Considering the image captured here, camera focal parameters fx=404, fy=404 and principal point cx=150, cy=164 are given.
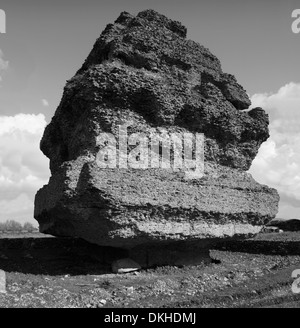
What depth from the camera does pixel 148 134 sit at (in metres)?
12.4

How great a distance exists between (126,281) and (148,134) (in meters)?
4.37

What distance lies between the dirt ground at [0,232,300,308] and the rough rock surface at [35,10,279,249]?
3.49 feet

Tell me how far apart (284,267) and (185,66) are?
759cm

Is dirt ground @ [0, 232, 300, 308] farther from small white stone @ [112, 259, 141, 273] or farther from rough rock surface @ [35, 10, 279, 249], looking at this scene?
rough rock surface @ [35, 10, 279, 249]

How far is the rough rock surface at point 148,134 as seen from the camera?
10953 millimetres

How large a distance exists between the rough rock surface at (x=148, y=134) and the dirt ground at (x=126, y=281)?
106 cm

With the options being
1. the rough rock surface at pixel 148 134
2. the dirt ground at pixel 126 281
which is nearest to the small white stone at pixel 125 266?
the dirt ground at pixel 126 281

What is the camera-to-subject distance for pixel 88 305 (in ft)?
30.3

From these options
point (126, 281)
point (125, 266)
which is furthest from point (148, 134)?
point (126, 281)

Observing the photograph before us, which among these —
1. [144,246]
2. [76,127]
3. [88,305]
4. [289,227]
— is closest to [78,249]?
[144,246]

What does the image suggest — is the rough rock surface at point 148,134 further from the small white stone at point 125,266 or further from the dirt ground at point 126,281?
the dirt ground at point 126,281

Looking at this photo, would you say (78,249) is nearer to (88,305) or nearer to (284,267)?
(88,305)

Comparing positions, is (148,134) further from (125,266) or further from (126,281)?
(126,281)

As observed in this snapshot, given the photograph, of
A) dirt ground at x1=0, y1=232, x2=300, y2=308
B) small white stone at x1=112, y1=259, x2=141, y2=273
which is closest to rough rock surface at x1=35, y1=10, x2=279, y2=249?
small white stone at x1=112, y1=259, x2=141, y2=273
